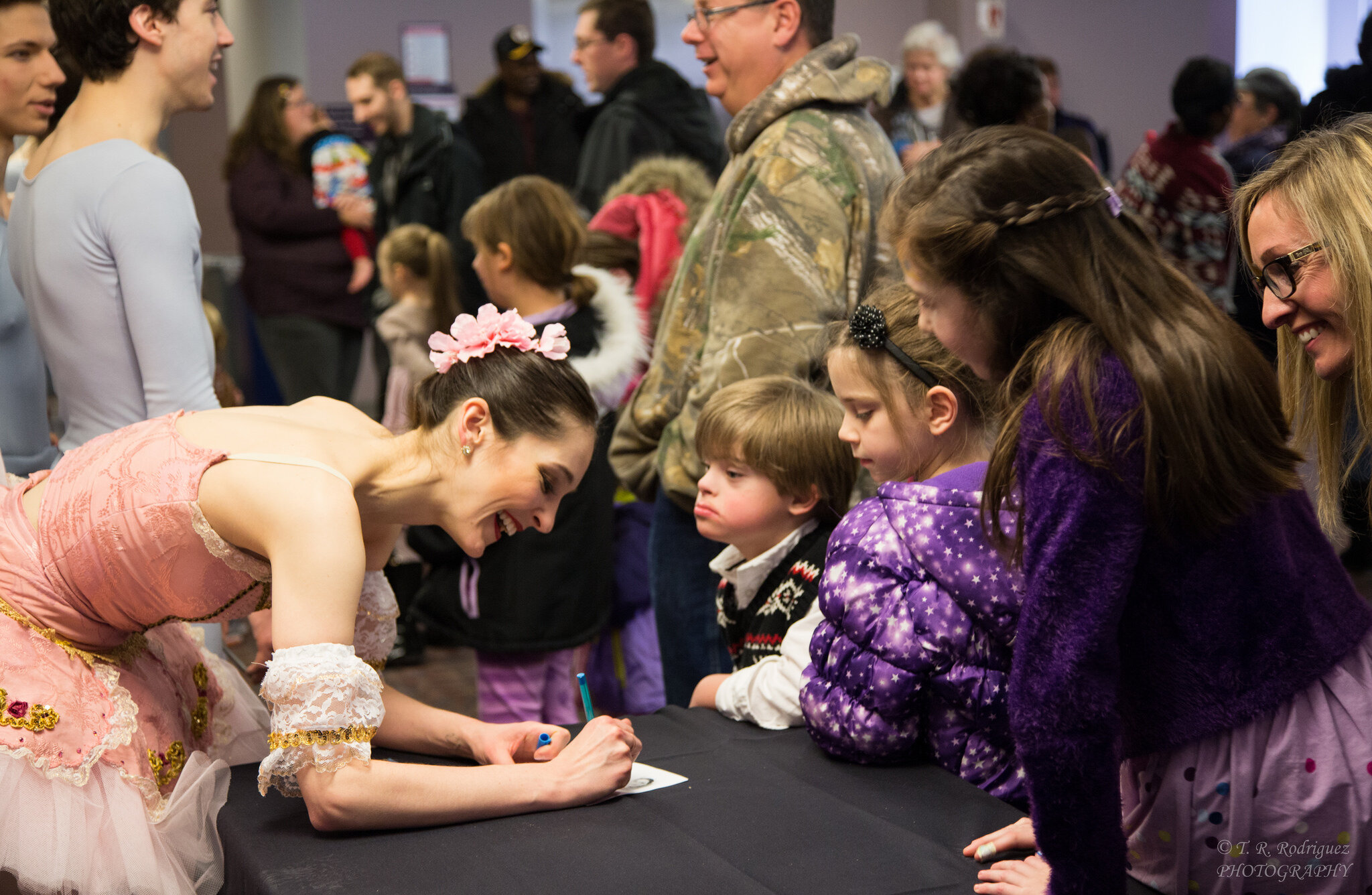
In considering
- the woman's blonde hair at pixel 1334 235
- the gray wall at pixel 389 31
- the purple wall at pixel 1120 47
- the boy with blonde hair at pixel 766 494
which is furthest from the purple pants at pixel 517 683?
the gray wall at pixel 389 31

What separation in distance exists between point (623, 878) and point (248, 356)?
6620 millimetres

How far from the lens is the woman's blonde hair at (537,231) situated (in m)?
3.09

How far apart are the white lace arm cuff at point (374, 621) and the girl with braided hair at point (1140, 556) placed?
968mm

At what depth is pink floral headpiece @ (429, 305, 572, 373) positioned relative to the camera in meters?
1.77

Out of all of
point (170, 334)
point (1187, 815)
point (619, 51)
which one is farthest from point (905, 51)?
point (1187, 815)

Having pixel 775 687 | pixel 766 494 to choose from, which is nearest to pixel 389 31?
pixel 766 494

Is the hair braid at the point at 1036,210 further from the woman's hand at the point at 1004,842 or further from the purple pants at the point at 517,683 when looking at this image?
the purple pants at the point at 517,683

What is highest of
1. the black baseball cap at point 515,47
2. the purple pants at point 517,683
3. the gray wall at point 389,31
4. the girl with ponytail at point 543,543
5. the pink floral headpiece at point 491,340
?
the gray wall at point 389,31

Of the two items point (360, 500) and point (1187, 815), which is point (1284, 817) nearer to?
point (1187, 815)

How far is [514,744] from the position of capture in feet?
5.83

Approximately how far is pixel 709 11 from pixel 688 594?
1220 millimetres

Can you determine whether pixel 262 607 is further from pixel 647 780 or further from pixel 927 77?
pixel 927 77

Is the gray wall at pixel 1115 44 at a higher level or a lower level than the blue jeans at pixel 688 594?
higher

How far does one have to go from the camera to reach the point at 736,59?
8.20ft
